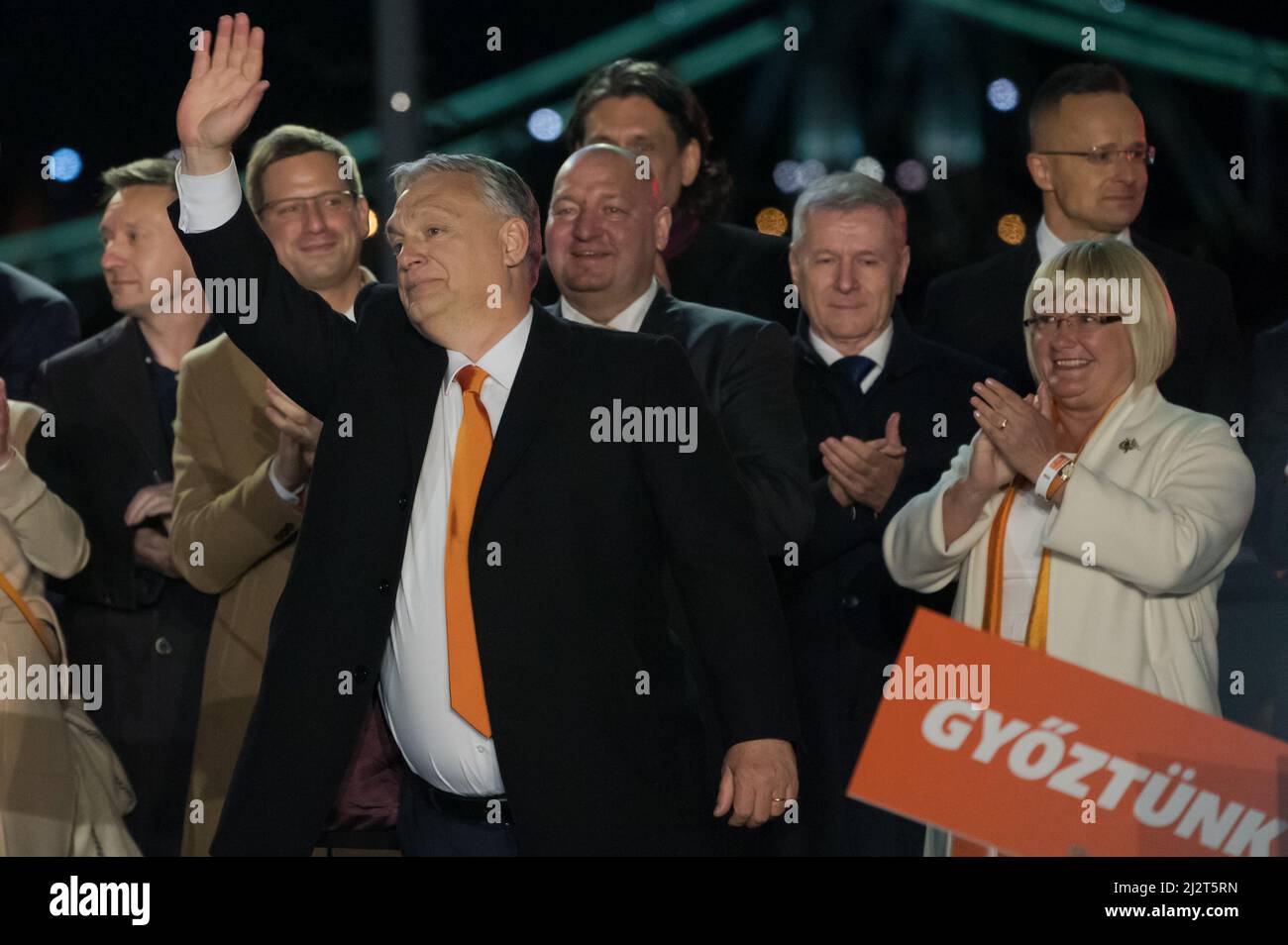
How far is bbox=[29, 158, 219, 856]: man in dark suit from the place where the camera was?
4961mm

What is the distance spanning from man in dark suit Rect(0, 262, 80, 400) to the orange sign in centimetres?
289

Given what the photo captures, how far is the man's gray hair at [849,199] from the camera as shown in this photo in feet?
15.7

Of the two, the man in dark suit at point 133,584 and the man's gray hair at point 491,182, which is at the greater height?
the man's gray hair at point 491,182

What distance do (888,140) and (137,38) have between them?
2.13m

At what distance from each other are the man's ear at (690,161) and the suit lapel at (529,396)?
1511mm

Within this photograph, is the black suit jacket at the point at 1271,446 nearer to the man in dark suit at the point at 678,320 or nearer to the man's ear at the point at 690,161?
the man in dark suit at the point at 678,320

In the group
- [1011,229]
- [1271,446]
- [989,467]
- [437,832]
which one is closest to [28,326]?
[437,832]

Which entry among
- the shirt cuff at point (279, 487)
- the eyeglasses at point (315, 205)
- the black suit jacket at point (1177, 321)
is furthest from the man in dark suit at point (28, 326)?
the black suit jacket at point (1177, 321)

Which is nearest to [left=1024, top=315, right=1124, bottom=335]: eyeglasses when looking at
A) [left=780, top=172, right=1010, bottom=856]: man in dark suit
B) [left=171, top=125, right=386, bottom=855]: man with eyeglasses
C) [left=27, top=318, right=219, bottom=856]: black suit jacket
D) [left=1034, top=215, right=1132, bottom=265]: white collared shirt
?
[left=780, top=172, right=1010, bottom=856]: man in dark suit

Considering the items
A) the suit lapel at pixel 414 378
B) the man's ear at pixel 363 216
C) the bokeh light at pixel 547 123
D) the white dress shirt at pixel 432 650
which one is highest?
the bokeh light at pixel 547 123

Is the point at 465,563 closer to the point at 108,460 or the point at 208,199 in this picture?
the point at 208,199

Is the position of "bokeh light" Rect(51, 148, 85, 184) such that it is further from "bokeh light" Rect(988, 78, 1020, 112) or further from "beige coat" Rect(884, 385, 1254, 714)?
"beige coat" Rect(884, 385, 1254, 714)

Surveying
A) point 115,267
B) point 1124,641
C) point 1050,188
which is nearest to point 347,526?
point 1124,641
